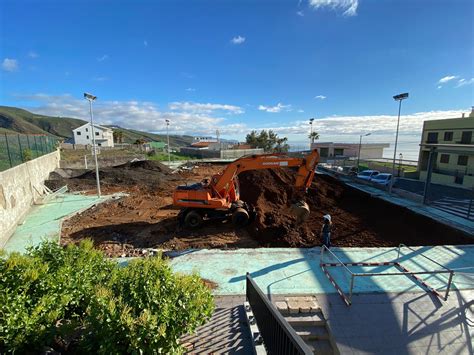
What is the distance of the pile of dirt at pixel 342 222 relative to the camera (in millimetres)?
9445

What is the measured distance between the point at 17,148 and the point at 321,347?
17105 millimetres

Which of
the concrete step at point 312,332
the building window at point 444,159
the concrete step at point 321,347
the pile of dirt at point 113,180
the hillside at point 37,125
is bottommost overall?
the concrete step at point 321,347

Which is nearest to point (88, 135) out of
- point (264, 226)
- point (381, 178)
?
point (381, 178)

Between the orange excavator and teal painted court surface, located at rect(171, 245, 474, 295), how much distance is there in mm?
2046

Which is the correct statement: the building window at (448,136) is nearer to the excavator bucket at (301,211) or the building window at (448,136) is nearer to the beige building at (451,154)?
the beige building at (451,154)

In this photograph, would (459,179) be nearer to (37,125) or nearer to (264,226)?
(264,226)

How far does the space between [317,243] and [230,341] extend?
5617 millimetres

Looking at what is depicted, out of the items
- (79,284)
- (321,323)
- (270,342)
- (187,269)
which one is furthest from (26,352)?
(321,323)

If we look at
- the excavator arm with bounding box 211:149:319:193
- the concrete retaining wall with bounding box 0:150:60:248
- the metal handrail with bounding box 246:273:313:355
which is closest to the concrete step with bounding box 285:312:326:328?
the metal handrail with bounding box 246:273:313:355

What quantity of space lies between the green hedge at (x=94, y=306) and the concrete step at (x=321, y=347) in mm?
2991

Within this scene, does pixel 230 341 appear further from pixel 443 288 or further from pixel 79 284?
pixel 443 288

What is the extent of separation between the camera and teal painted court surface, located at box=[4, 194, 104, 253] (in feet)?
27.9

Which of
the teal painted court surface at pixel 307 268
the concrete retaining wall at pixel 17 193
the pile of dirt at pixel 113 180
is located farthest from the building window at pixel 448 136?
the concrete retaining wall at pixel 17 193

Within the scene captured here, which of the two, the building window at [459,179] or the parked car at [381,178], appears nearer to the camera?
the parked car at [381,178]
